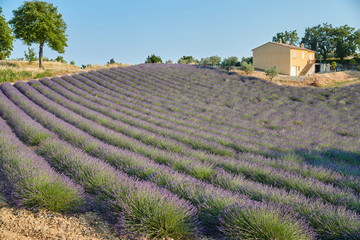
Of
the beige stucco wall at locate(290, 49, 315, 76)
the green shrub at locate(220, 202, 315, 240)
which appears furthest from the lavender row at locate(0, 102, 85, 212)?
the beige stucco wall at locate(290, 49, 315, 76)

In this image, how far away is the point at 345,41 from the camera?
4719 cm

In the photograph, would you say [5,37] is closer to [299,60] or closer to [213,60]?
[213,60]

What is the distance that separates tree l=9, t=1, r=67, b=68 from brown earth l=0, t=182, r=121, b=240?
1236 inches

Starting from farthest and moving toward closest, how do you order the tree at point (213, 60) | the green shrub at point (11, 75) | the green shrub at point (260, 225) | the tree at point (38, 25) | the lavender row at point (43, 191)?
1. the tree at point (213, 60)
2. the tree at point (38, 25)
3. the green shrub at point (11, 75)
4. the lavender row at point (43, 191)
5. the green shrub at point (260, 225)

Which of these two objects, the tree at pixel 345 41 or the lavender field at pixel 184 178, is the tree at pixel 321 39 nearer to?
the tree at pixel 345 41

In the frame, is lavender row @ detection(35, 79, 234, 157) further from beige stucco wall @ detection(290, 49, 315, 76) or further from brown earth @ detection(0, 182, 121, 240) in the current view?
beige stucco wall @ detection(290, 49, 315, 76)

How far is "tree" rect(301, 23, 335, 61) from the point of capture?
4959 cm

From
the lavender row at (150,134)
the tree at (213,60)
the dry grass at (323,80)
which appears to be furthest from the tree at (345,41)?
the lavender row at (150,134)

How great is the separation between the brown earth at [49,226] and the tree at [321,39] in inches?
2302

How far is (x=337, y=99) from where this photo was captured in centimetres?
1692

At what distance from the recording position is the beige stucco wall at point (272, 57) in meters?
32.2

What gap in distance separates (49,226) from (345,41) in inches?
2297

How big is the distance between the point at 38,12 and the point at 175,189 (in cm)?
3388

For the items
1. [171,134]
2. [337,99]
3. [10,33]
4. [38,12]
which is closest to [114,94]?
[171,134]
